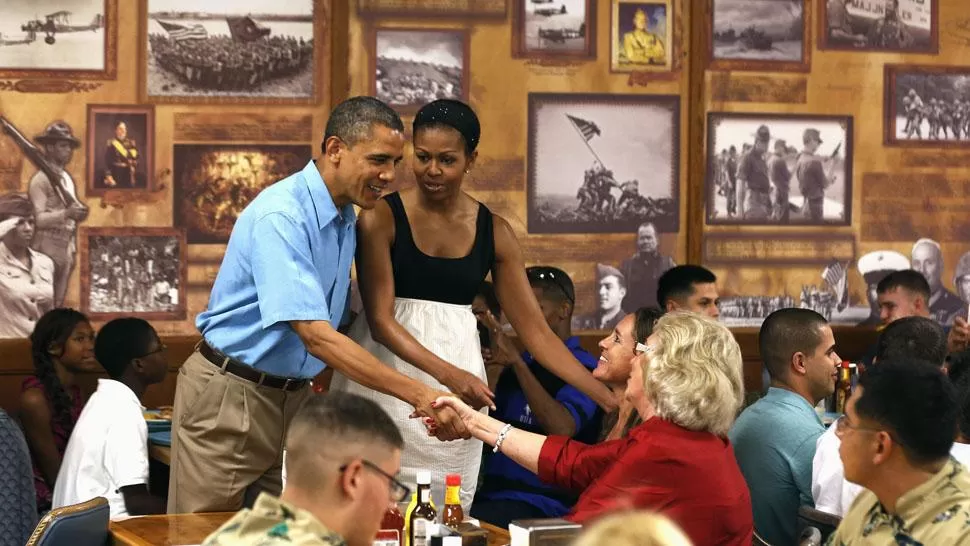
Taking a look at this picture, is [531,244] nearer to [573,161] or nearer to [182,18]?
[573,161]

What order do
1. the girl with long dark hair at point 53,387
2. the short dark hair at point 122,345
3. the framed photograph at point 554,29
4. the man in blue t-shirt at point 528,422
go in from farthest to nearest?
1. the framed photograph at point 554,29
2. the girl with long dark hair at point 53,387
3. the short dark hair at point 122,345
4. the man in blue t-shirt at point 528,422

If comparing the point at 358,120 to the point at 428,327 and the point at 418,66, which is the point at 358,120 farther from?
the point at 418,66

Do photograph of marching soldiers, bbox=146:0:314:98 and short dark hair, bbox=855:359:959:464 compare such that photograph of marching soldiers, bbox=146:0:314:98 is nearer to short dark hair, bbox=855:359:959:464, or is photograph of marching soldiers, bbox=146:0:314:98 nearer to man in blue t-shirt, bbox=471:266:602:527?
man in blue t-shirt, bbox=471:266:602:527

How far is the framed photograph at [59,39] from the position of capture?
6.34m

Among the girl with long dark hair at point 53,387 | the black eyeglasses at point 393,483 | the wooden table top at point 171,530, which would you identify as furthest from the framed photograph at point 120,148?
the black eyeglasses at point 393,483

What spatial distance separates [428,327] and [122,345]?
1.75m

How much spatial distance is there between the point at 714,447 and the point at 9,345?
395 centimetres

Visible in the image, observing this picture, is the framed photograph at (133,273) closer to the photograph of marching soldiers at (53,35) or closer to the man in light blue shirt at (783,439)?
the photograph of marching soldiers at (53,35)

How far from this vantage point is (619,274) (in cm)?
715

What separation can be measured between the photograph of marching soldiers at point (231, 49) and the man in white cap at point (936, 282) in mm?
3366

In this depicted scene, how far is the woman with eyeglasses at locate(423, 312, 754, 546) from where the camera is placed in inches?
131

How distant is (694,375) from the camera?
341 cm

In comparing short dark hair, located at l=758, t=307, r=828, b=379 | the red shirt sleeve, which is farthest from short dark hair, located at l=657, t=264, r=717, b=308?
the red shirt sleeve

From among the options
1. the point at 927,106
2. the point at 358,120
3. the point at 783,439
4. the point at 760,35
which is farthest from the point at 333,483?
the point at 927,106
